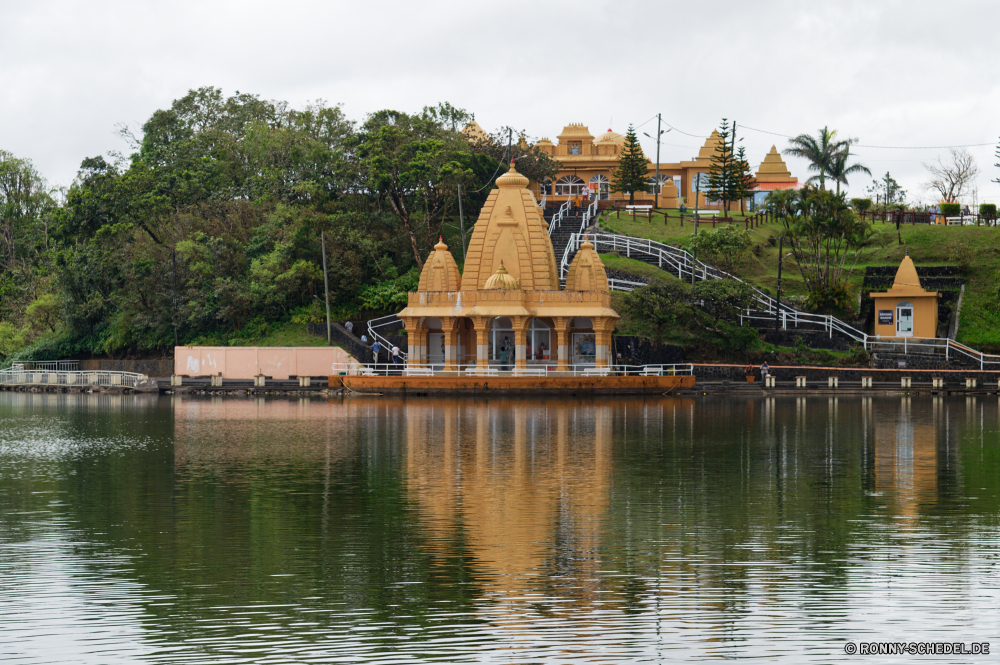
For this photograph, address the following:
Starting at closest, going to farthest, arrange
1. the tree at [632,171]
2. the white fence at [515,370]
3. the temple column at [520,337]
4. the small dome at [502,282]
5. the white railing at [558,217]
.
Answer: the white fence at [515,370], the temple column at [520,337], the small dome at [502,282], the white railing at [558,217], the tree at [632,171]

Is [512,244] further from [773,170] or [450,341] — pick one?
[773,170]

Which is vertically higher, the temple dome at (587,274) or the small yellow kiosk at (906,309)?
the temple dome at (587,274)

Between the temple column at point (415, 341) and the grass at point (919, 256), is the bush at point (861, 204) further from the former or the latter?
the temple column at point (415, 341)

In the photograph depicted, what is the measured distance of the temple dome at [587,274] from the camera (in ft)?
181

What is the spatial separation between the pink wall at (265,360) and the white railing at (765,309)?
631 inches

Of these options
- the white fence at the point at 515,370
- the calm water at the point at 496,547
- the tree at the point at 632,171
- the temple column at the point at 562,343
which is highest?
the tree at the point at 632,171

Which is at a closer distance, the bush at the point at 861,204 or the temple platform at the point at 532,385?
the temple platform at the point at 532,385

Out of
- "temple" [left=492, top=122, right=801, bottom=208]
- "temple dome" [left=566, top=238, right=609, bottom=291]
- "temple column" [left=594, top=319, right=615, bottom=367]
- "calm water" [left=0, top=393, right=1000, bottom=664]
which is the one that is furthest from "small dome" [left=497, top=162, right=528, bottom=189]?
"temple" [left=492, top=122, right=801, bottom=208]

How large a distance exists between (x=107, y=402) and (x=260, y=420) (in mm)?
18393

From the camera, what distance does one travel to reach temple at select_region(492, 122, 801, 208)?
95938 millimetres

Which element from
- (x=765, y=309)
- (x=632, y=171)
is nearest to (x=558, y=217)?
(x=632, y=171)

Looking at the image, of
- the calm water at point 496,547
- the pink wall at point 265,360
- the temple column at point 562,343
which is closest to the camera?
the calm water at point 496,547

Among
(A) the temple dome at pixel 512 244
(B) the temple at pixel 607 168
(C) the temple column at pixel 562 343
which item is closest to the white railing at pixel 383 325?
(A) the temple dome at pixel 512 244

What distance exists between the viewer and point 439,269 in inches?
2208
